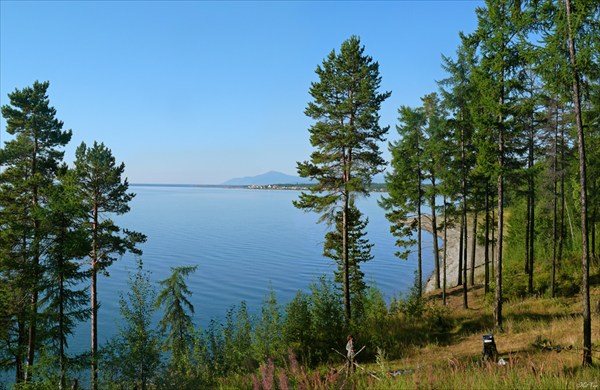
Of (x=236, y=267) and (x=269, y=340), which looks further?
(x=236, y=267)

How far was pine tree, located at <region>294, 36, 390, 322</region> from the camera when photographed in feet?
71.6

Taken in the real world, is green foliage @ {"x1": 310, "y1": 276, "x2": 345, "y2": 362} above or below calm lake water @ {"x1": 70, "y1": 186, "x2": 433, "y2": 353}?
above

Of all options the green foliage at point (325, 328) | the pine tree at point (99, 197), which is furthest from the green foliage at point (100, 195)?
the green foliage at point (325, 328)

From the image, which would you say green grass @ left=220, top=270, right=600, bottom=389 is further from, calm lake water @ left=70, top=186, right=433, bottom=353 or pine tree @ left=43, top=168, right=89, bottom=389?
pine tree @ left=43, top=168, right=89, bottom=389

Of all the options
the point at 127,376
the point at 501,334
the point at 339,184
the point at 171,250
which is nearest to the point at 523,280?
the point at 501,334

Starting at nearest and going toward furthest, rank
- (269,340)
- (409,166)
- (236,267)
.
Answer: (269,340) < (409,166) < (236,267)

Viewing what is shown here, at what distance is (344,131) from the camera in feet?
71.5

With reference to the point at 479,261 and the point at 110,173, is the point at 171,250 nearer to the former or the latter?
the point at 110,173

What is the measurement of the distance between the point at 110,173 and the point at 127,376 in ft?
47.5

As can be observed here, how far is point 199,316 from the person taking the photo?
3559 centimetres

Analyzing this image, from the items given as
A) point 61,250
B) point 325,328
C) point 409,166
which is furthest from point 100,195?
point 409,166

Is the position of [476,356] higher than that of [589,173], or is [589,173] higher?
[589,173]

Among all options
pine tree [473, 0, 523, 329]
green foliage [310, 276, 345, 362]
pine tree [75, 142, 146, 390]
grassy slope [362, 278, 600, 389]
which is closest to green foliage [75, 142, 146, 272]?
pine tree [75, 142, 146, 390]

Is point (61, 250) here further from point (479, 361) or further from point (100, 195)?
point (479, 361)
